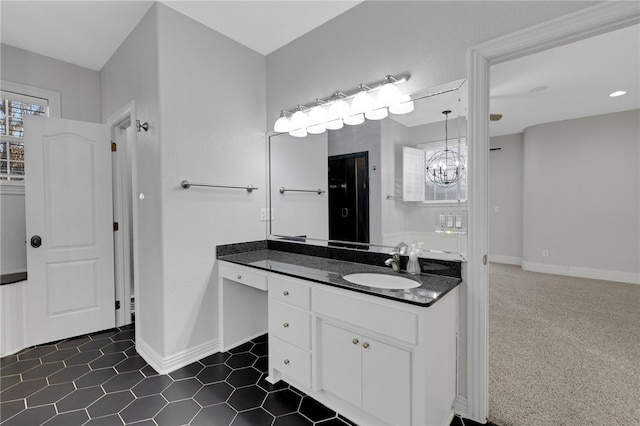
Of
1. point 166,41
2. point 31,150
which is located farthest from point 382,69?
point 31,150

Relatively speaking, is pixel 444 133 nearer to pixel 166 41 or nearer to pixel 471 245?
pixel 471 245

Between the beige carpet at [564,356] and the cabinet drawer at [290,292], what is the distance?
1.26 meters

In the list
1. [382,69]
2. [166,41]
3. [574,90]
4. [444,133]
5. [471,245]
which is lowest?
[471,245]

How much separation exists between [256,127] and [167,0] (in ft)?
3.57

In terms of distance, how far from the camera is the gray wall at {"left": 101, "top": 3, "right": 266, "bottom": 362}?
2127 millimetres

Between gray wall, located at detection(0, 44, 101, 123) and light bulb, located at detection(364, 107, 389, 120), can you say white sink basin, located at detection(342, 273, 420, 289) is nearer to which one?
light bulb, located at detection(364, 107, 389, 120)

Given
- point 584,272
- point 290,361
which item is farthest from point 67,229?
point 584,272

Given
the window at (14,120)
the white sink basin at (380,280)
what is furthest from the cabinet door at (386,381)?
the window at (14,120)

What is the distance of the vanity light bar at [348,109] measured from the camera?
6.11 feet

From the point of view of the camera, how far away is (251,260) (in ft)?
7.61

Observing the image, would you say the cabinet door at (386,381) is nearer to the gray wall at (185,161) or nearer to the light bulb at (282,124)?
the gray wall at (185,161)

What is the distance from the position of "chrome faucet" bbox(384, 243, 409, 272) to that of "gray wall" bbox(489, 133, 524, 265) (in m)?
4.66

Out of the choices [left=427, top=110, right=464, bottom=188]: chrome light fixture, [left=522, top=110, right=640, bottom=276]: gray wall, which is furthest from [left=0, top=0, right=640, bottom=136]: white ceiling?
[left=427, top=110, right=464, bottom=188]: chrome light fixture

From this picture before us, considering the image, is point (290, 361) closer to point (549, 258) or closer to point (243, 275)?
point (243, 275)
